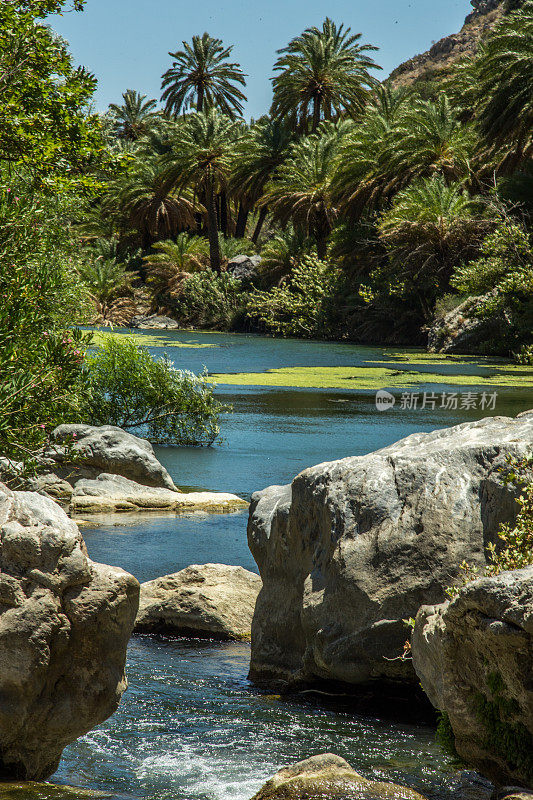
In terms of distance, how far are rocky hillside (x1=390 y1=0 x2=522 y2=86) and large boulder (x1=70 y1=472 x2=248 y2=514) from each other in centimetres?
8045

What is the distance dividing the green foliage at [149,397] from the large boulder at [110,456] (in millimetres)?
2210

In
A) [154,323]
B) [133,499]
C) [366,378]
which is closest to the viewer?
[133,499]

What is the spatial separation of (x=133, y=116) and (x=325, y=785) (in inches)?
2506

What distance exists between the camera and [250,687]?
5.09m

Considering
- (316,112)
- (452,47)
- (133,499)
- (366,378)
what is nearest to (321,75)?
Result: (316,112)

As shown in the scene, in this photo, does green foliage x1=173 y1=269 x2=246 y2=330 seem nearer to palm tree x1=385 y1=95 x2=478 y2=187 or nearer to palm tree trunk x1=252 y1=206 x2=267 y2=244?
palm tree trunk x1=252 y1=206 x2=267 y2=244

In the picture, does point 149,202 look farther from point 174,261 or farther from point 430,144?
point 430,144

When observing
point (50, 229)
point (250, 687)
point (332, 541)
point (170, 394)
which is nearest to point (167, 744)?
point (250, 687)

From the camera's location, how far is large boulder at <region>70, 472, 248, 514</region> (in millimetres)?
9766

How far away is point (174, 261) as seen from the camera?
4969 cm

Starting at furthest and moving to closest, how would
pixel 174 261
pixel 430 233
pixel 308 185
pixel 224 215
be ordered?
pixel 224 215 < pixel 174 261 < pixel 308 185 < pixel 430 233

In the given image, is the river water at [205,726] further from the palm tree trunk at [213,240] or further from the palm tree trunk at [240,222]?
the palm tree trunk at [240,222]

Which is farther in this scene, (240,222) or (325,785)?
(240,222)

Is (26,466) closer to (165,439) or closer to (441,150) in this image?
(165,439)
